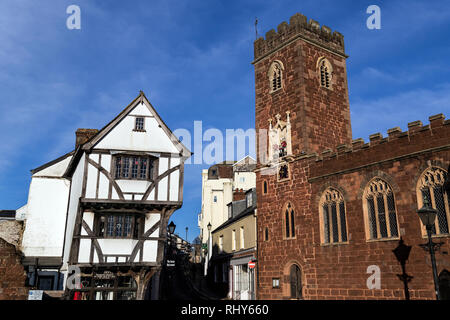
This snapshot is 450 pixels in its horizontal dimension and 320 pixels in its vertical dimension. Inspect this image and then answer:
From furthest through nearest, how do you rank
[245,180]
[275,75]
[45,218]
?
[245,180]
[275,75]
[45,218]

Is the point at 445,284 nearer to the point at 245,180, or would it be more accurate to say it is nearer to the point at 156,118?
the point at 156,118

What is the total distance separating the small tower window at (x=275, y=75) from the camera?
1143 inches

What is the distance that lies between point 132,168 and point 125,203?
214 cm

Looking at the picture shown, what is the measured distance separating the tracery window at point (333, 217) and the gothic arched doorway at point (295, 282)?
2981mm

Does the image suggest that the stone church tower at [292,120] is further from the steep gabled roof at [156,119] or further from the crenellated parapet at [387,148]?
the steep gabled roof at [156,119]

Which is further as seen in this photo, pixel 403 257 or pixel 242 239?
pixel 242 239

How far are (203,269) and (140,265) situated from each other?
1236 inches

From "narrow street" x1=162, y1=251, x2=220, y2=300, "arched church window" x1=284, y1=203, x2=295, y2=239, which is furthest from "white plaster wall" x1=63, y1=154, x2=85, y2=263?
"arched church window" x1=284, y1=203, x2=295, y2=239

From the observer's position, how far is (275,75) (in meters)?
29.6

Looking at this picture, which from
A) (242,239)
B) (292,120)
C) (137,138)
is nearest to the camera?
(137,138)

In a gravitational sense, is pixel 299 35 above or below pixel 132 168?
above

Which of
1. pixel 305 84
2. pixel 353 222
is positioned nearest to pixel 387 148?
pixel 353 222

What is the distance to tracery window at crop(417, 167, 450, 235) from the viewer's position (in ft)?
57.7

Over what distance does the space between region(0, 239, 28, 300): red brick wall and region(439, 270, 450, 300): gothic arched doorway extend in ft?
55.6
